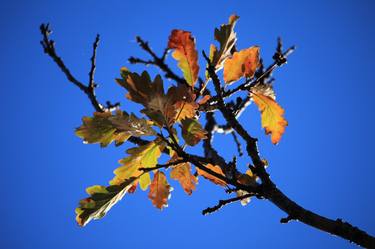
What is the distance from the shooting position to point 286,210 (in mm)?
1286

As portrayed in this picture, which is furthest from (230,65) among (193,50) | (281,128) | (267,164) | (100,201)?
(100,201)

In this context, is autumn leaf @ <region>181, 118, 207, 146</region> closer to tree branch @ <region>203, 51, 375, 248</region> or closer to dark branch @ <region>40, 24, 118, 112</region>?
tree branch @ <region>203, 51, 375, 248</region>

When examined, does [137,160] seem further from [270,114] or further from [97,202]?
[270,114]

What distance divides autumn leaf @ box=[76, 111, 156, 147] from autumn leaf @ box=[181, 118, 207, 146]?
0.17 metres

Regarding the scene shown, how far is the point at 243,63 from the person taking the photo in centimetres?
180

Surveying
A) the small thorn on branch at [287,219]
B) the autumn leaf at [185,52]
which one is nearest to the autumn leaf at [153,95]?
the autumn leaf at [185,52]

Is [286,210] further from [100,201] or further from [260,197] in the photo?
[100,201]

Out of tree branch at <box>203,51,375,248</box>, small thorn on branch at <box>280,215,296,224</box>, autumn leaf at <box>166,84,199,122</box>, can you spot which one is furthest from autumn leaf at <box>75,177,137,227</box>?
small thorn on branch at <box>280,215,296,224</box>

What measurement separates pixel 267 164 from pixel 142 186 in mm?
765

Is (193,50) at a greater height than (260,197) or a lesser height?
greater

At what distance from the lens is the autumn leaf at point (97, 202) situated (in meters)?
1.60

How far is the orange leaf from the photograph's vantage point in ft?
6.22

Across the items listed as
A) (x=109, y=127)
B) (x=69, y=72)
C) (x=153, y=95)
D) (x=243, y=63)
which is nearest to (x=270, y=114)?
(x=243, y=63)

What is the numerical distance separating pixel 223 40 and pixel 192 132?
553 millimetres
